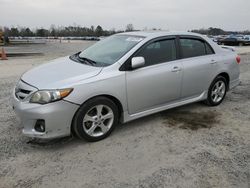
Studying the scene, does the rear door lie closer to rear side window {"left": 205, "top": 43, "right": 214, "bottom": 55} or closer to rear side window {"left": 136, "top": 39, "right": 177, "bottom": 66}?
rear side window {"left": 205, "top": 43, "right": 214, "bottom": 55}

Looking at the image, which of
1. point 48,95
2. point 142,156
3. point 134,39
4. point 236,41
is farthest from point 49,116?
point 236,41

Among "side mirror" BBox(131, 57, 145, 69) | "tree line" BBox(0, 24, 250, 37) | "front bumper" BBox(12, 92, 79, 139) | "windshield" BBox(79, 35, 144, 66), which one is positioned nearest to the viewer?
"front bumper" BBox(12, 92, 79, 139)

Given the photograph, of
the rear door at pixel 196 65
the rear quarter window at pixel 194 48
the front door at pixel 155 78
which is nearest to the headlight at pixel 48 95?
the front door at pixel 155 78

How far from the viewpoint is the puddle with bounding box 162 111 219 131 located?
14.4 ft

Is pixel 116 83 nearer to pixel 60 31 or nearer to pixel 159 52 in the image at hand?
pixel 159 52

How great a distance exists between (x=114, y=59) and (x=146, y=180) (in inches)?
75.3

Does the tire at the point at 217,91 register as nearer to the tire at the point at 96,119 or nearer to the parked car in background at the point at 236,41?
the tire at the point at 96,119

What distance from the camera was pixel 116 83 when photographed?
3.70 meters

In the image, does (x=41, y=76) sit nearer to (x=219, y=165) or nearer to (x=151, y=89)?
(x=151, y=89)

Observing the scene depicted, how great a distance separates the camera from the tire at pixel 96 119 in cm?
350

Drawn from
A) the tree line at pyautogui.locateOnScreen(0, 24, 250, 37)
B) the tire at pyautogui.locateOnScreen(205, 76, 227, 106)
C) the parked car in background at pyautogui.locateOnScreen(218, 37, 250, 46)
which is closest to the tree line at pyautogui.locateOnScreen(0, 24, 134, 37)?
the tree line at pyautogui.locateOnScreen(0, 24, 250, 37)

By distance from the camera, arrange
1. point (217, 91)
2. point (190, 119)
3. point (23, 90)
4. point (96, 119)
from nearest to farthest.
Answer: point (23, 90) → point (96, 119) → point (190, 119) → point (217, 91)

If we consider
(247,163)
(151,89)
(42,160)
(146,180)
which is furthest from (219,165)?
(42,160)

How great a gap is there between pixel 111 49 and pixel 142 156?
1.95 meters
